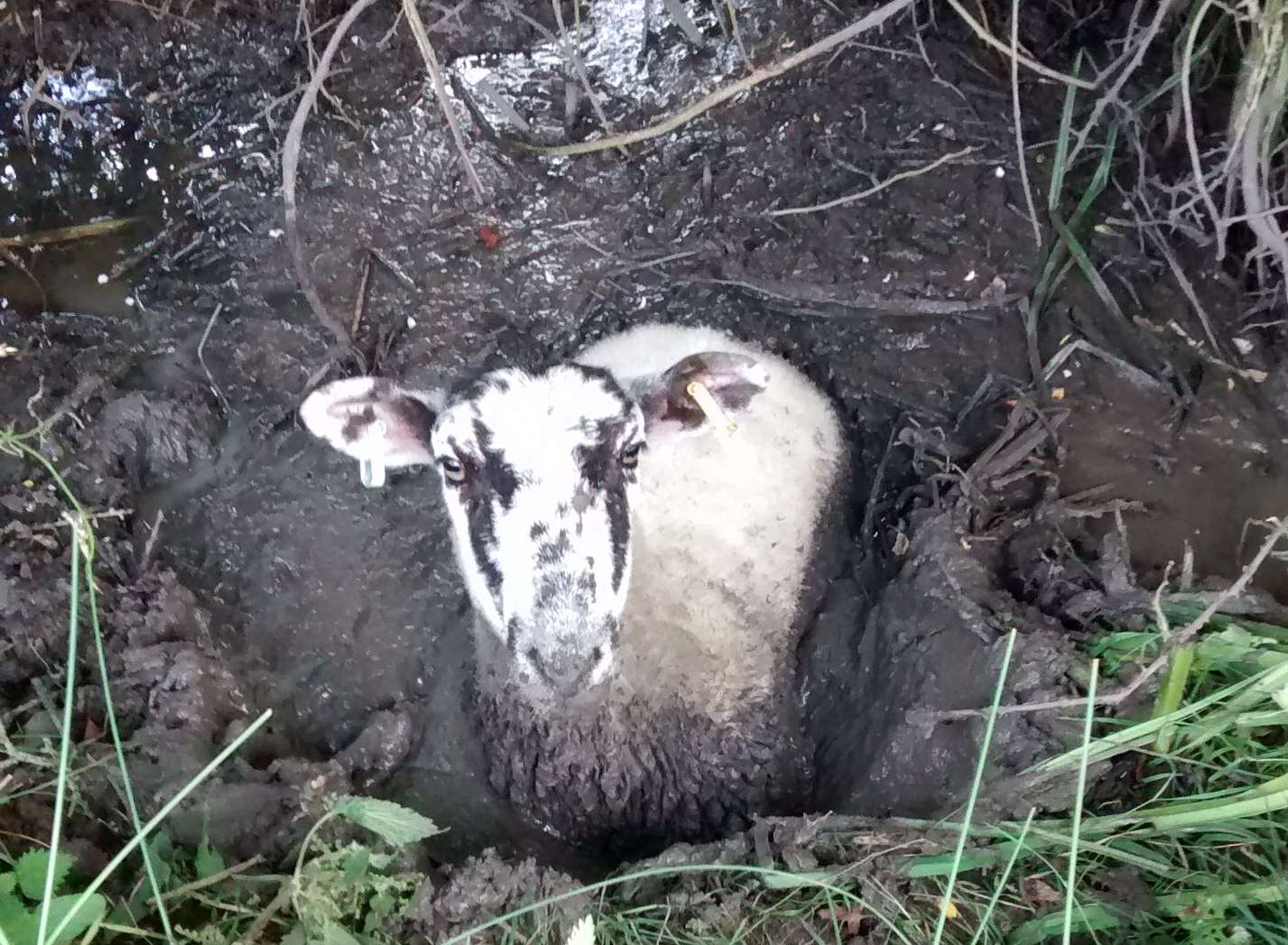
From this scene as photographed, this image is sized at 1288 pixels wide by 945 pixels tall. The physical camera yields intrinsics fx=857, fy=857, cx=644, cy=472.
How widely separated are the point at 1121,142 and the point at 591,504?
2819 mm

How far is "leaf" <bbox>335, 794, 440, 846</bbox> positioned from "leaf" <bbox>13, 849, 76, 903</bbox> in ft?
1.77

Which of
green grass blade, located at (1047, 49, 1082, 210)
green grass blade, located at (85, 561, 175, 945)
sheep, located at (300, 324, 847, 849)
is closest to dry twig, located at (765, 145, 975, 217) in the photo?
green grass blade, located at (1047, 49, 1082, 210)

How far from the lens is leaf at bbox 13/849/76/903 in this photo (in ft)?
5.78

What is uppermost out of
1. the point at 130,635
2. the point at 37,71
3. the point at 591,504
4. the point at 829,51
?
the point at 37,71

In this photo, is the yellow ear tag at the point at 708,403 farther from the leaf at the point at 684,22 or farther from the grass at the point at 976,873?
the leaf at the point at 684,22

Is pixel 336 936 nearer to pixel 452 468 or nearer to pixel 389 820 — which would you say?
pixel 389 820

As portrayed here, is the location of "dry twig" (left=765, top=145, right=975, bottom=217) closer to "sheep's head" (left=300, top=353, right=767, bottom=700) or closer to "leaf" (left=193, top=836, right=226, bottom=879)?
"sheep's head" (left=300, top=353, right=767, bottom=700)

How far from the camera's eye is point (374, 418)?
2715 mm

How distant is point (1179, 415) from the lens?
3141 mm

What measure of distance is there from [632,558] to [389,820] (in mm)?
1230

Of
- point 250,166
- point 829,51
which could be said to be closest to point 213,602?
point 250,166

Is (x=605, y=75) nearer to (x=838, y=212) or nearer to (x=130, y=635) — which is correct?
(x=838, y=212)

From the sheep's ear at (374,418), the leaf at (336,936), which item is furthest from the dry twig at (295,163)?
the leaf at (336,936)

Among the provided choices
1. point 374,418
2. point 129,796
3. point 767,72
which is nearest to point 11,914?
point 129,796
